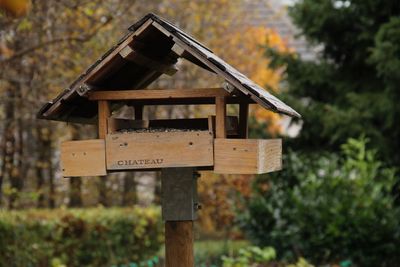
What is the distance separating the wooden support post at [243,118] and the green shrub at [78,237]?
4.68 m

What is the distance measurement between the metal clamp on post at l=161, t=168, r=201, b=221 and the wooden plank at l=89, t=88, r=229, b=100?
52 centimetres

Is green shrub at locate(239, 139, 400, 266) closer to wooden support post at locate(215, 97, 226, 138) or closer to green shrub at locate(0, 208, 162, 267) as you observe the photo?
green shrub at locate(0, 208, 162, 267)

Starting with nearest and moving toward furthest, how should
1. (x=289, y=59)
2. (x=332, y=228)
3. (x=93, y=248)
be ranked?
(x=332, y=228) → (x=93, y=248) → (x=289, y=59)

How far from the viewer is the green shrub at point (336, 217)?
10.6 m

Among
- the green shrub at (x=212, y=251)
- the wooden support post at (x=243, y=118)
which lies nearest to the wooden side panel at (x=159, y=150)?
the wooden support post at (x=243, y=118)

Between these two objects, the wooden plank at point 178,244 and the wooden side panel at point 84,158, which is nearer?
the wooden side panel at point 84,158

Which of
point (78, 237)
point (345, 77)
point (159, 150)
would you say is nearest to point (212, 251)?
point (78, 237)

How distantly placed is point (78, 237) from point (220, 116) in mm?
6671

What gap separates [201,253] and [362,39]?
13.6 feet

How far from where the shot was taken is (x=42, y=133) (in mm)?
14945

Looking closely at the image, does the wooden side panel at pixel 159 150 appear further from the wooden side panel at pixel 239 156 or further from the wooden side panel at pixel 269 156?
the wooden side panel at pixel 269 156

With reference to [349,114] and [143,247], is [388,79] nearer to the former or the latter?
[349,114]

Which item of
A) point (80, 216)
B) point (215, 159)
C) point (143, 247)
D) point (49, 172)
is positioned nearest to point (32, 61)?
point (80, 216)

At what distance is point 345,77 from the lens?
13.4 metres
